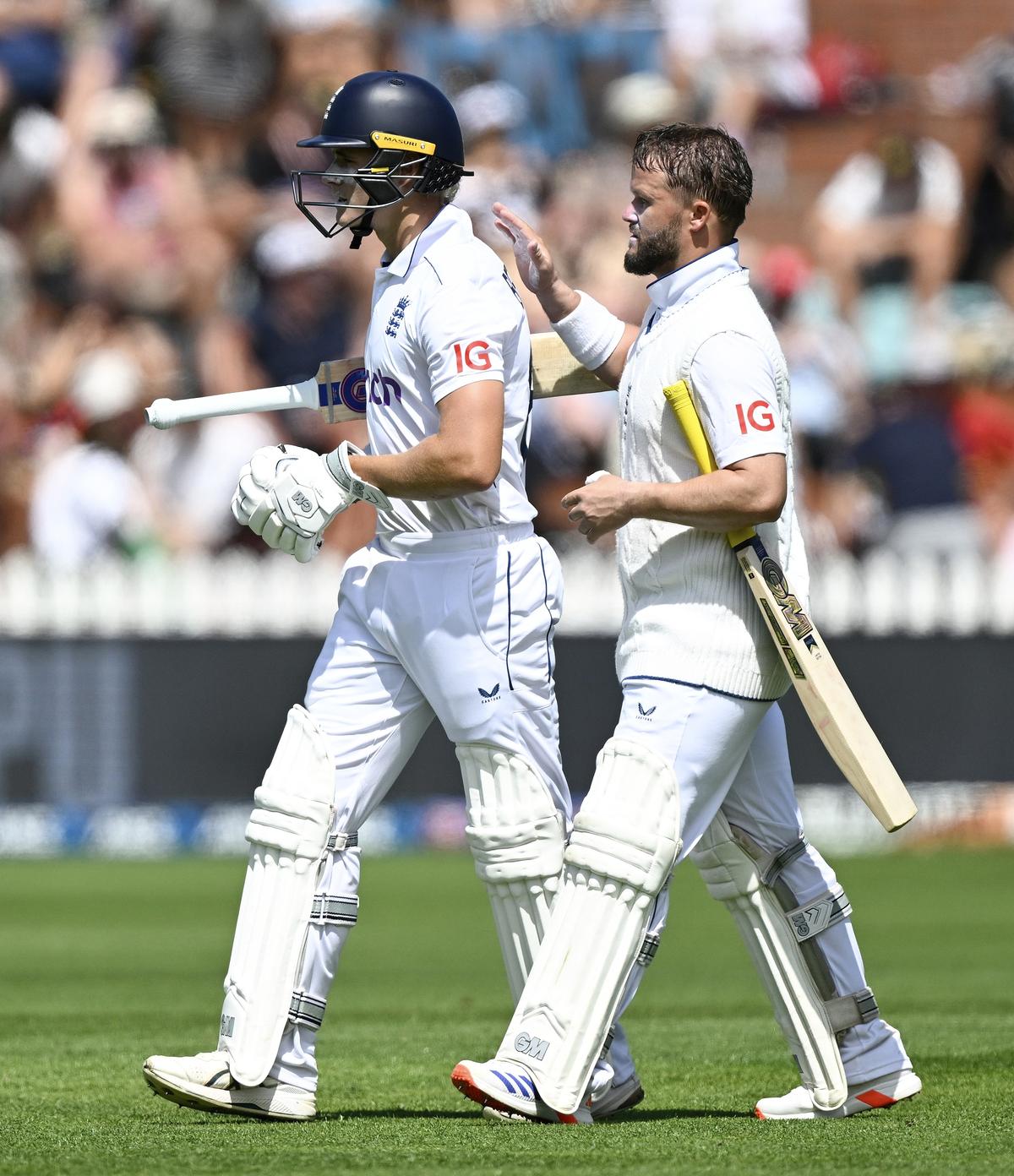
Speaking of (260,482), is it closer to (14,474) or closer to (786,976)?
(786,976)

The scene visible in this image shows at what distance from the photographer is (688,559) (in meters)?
4.48

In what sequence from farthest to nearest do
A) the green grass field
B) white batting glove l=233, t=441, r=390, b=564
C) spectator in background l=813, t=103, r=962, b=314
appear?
spectator in background l=813, t=103, r=962, b=314
white batting glove l=233, t=441, r=390, b=564
the green grass field

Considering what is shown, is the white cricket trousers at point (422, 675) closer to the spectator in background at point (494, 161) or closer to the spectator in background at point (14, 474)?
the spectator in background at point (494, 161)

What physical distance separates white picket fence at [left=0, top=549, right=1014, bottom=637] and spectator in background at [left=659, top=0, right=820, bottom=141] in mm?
4420

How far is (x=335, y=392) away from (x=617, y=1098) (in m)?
1.75

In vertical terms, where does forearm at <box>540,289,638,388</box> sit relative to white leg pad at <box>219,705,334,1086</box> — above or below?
above

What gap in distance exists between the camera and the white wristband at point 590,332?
194 inches

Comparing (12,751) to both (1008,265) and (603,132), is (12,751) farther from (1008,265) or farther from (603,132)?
(1008,265)

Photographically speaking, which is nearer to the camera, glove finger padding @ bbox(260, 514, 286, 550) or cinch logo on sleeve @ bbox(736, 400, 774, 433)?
cinch logo on sleeve @ bbox(736, 400, 774, 433)

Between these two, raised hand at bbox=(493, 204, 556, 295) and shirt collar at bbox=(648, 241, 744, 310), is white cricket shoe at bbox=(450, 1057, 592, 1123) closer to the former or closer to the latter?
shirt collar at bbox=(648, 241, 744, 310)

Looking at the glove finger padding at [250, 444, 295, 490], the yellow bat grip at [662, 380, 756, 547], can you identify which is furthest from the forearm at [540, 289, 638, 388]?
the glove finger padding at [250, 444, 295, 490]

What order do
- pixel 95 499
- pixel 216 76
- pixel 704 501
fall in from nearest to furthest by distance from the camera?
pixel 704 501 → pixel 95 499 → pixel 216 76

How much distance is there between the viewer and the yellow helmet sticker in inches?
188

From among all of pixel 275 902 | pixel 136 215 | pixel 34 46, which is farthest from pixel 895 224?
pixel 275 902
